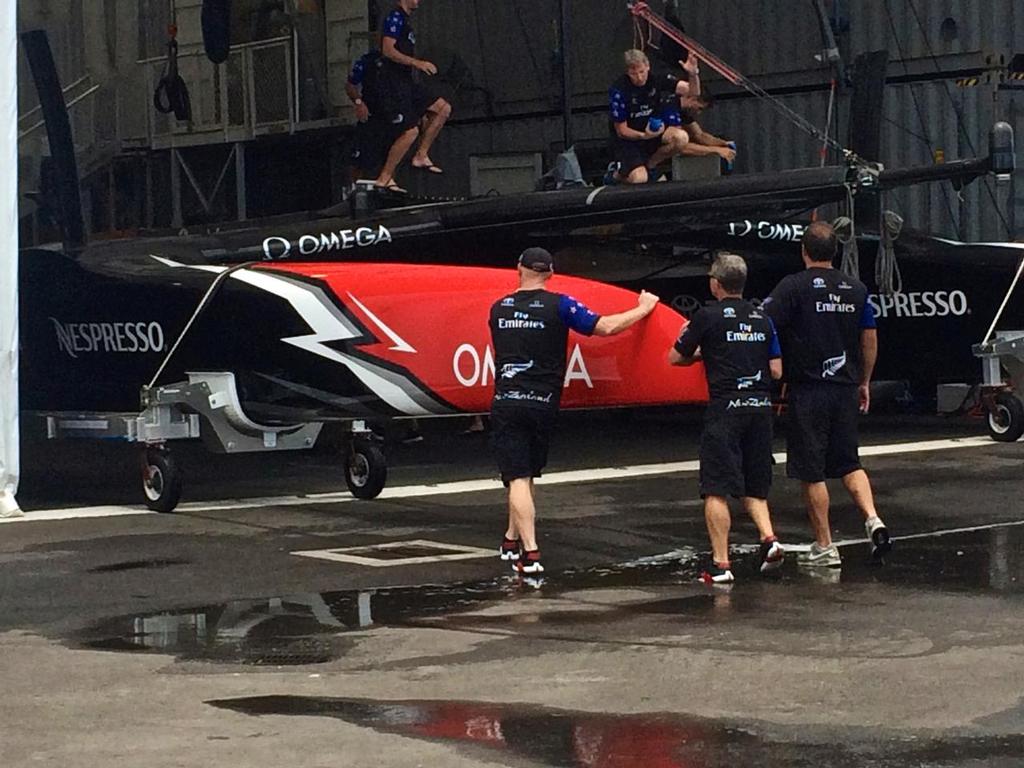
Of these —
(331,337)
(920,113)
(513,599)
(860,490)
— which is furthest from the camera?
(920,113)

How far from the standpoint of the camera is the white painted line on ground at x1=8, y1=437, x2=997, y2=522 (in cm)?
1391

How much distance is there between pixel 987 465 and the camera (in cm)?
1554

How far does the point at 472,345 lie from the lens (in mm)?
13656

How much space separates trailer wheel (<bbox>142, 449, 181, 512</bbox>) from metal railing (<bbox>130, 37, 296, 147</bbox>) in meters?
11.8

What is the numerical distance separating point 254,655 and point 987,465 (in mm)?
8575

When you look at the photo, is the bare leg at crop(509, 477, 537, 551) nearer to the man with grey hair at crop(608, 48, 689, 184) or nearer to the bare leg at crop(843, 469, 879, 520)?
the bare leg at crop(843, 469, 879, 520)

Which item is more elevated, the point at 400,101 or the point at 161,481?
the point at 400,101

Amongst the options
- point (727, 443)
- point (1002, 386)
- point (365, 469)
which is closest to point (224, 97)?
point (1002, 386)

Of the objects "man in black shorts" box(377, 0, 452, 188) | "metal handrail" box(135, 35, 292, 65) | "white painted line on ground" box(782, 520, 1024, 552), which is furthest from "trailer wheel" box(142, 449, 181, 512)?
"metal handrail" box(135, 35, 292, 65)

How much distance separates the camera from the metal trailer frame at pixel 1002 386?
55.7ft

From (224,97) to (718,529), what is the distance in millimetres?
16981

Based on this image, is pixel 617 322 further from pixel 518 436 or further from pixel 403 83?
pixel 403 83

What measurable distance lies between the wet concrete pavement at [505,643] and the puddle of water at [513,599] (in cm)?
3

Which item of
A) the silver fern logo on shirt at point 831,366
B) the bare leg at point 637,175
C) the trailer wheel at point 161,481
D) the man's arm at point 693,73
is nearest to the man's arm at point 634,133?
the bare leg at point 637,175
